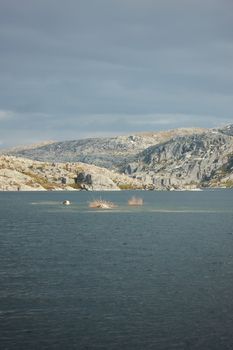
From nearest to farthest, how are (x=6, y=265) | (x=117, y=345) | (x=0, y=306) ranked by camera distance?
(x=117, y=345), (x=0, y=306), (x=6, y=265)

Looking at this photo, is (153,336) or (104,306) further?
(104,306)

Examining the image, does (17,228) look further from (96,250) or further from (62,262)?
(62,262)

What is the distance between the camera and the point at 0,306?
46.4 m

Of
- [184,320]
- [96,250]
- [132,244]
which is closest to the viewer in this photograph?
[184,320]

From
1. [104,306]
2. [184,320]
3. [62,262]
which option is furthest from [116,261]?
[184,320]

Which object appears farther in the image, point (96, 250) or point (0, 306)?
point (96, 250)

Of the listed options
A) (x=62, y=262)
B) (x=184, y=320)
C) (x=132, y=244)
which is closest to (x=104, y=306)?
(x=184, y=320)

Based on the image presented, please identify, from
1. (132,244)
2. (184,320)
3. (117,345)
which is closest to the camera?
(117,345)

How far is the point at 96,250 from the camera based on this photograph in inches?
3177

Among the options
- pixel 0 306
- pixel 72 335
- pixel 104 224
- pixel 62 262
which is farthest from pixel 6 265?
pixel 104 224

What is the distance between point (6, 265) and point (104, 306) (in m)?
23.3

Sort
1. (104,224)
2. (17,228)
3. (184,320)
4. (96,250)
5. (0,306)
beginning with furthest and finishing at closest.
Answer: (104,224)
(17,228)
(96,250)
(0,306)
(184,320)

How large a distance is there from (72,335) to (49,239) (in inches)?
2314

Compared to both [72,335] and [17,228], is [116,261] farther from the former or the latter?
[17,228]
